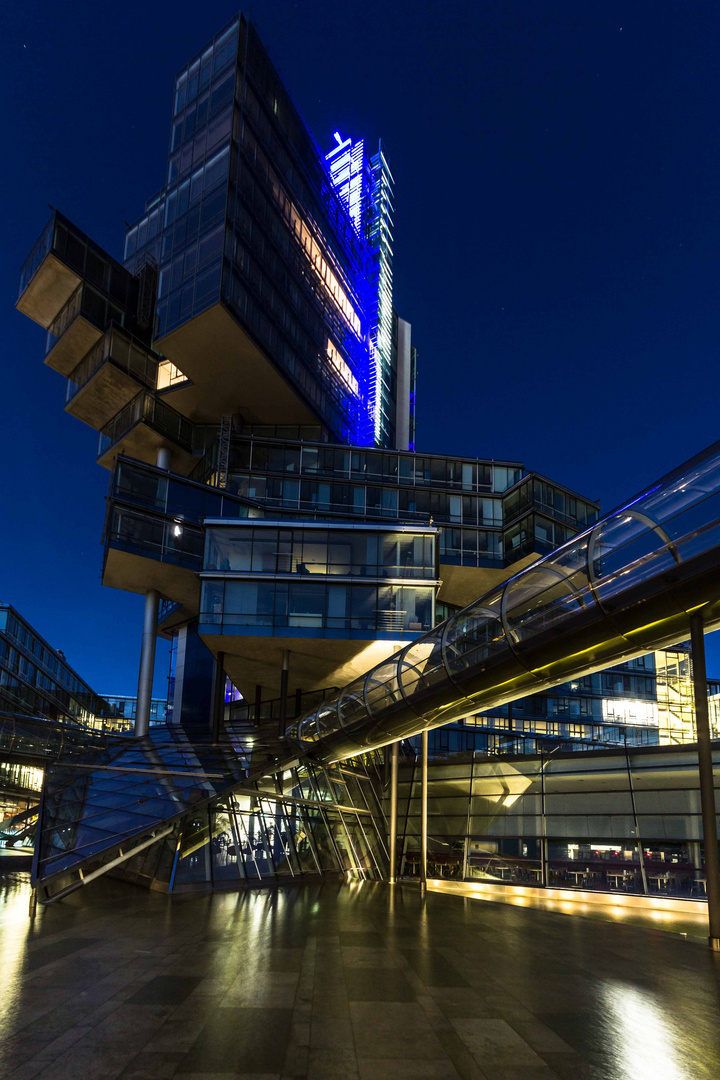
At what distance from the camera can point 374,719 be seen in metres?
21.3

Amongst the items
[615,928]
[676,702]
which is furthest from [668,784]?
[676,702]

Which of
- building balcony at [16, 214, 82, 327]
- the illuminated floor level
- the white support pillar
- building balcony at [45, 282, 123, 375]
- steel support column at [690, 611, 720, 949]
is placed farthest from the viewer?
building balcony at [45, 282, 123, 375]

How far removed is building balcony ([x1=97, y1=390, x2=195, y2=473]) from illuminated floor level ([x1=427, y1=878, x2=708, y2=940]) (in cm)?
4179

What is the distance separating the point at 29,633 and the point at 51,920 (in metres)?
64.1

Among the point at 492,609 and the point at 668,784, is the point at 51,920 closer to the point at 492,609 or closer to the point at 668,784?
the point at 492,609

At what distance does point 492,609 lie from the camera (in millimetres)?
15703

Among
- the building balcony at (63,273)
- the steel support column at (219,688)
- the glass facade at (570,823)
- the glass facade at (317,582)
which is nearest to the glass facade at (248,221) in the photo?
the building balcony at (63,273)

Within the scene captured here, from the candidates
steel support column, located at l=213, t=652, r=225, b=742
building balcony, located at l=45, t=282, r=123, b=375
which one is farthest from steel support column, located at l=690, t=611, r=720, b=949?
building balcony, located at l=45, t=282, r=123, b=375

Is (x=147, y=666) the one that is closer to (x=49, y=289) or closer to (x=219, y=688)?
(x=219, y=688)

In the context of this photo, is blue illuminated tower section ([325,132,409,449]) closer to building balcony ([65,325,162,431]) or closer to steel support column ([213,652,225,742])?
building balcony ([65,325,162,431])

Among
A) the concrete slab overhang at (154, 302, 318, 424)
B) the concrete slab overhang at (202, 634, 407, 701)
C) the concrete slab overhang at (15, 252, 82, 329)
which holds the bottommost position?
the concrete slab overhang at (202, 634, 407, 701)

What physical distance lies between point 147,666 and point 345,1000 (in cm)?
4243

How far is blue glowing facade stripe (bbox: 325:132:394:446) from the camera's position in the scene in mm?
92750

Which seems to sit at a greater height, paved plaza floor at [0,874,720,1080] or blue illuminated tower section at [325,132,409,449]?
blue illuminated tower section at [325,132,409,449]
